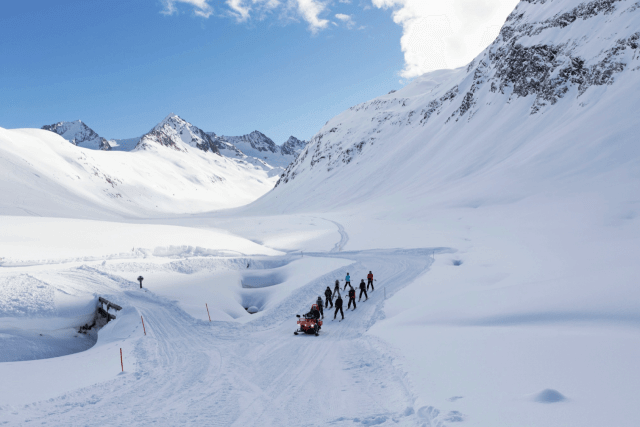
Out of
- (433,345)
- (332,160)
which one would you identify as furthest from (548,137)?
(332,160)

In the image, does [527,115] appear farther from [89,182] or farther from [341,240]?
[89,182]

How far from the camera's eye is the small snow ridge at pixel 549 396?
246 inches

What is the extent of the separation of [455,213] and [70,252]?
3777cm

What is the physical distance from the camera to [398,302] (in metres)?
17.6

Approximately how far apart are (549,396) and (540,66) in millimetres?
78011

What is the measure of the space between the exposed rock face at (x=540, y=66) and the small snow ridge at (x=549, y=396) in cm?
5971

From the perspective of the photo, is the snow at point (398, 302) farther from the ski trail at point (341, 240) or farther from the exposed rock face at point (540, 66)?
the exposed rock face at point (540, 66)

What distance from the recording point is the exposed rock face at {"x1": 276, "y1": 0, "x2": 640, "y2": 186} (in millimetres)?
53875

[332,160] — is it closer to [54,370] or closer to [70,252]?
[70,252]

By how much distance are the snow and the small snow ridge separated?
6 cm

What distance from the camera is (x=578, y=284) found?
12203 mm

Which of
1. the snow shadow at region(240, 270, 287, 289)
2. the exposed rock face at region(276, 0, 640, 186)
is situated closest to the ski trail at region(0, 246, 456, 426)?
the snow shadow at region(240, 270, 287, 289)

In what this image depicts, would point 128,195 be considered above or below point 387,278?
above

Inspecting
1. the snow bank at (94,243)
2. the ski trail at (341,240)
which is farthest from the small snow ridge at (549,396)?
the ski trail at (341,240)
